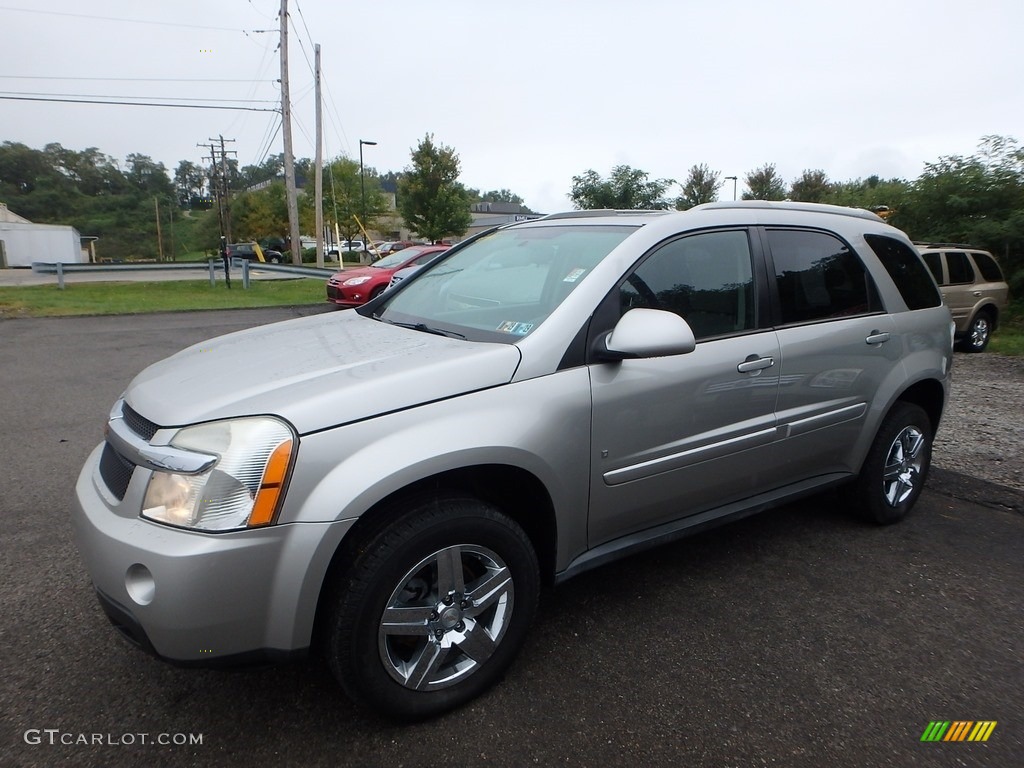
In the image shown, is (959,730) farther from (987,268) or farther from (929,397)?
(987,268)

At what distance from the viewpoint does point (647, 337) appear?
8.30ft

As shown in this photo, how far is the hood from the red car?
11617mm

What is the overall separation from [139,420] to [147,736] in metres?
1.03

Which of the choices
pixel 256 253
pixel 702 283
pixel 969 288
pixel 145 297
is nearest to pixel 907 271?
pixel 702 283

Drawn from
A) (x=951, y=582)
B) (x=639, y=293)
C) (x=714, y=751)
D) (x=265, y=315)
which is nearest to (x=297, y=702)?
(x=714, y=751)

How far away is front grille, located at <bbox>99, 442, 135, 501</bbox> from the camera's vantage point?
2.20m

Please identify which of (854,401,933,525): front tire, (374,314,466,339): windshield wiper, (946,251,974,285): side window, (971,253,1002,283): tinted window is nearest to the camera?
(374,314,466,339): windshield wiper

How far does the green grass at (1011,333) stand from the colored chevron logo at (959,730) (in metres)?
11.0

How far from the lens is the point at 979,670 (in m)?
2.67

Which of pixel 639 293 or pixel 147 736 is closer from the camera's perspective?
pixel 147 736

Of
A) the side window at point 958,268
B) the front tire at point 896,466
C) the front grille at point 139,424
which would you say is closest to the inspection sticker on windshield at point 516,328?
the front grille at point 139,424

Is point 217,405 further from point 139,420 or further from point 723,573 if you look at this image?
→ point 723,573

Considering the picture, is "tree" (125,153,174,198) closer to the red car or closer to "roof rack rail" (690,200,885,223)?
the red car

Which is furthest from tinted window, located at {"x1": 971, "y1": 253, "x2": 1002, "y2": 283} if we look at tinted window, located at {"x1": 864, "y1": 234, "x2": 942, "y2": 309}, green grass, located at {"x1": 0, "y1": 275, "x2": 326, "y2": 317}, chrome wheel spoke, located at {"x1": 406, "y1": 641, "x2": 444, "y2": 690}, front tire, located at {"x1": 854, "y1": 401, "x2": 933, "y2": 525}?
green grass, located at {"x1": 0, "y1": 275, "x2": 326, "y2": 317}
